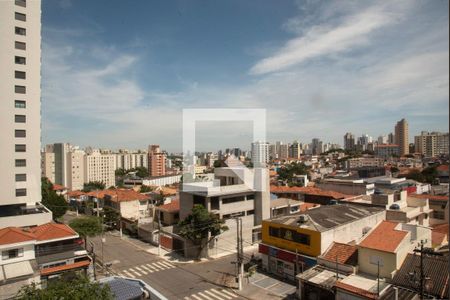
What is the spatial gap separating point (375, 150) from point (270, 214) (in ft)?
292

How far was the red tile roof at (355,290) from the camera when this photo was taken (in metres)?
11.0

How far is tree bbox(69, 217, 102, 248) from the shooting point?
2094 centimetres

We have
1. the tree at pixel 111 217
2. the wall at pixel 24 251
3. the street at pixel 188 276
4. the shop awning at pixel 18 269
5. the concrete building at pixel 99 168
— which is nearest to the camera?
the shop awning at pixel 18 269

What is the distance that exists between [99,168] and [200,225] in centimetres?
5623

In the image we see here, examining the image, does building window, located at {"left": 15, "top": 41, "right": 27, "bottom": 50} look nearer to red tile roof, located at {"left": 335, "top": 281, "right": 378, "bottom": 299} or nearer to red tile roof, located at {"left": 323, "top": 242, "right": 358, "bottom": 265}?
red tile roof, located at {"left": 323, "top": 242, "right": 358, "bottom": 265}

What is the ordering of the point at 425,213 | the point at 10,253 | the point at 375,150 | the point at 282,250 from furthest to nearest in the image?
the point at 375,150 → the point at 425,213 → the point at 282,250 → the point at 10,253

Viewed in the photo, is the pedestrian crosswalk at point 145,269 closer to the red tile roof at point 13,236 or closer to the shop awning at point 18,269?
the shop awning at point 18,269

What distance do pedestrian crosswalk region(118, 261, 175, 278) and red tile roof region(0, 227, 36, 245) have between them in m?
5.49

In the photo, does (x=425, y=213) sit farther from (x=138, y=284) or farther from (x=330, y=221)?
(x=138, y=284)

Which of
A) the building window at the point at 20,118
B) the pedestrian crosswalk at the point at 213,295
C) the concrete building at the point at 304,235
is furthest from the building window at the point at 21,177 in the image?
the concrete building at the point at 304,235

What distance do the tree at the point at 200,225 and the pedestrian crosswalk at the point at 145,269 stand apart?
2.23m

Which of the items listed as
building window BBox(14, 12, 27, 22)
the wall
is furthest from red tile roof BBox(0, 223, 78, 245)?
building window BBox(14, 12, 27, 22)

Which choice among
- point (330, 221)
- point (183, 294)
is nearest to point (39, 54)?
point (183, 294)

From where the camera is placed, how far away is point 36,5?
72.0 ft
